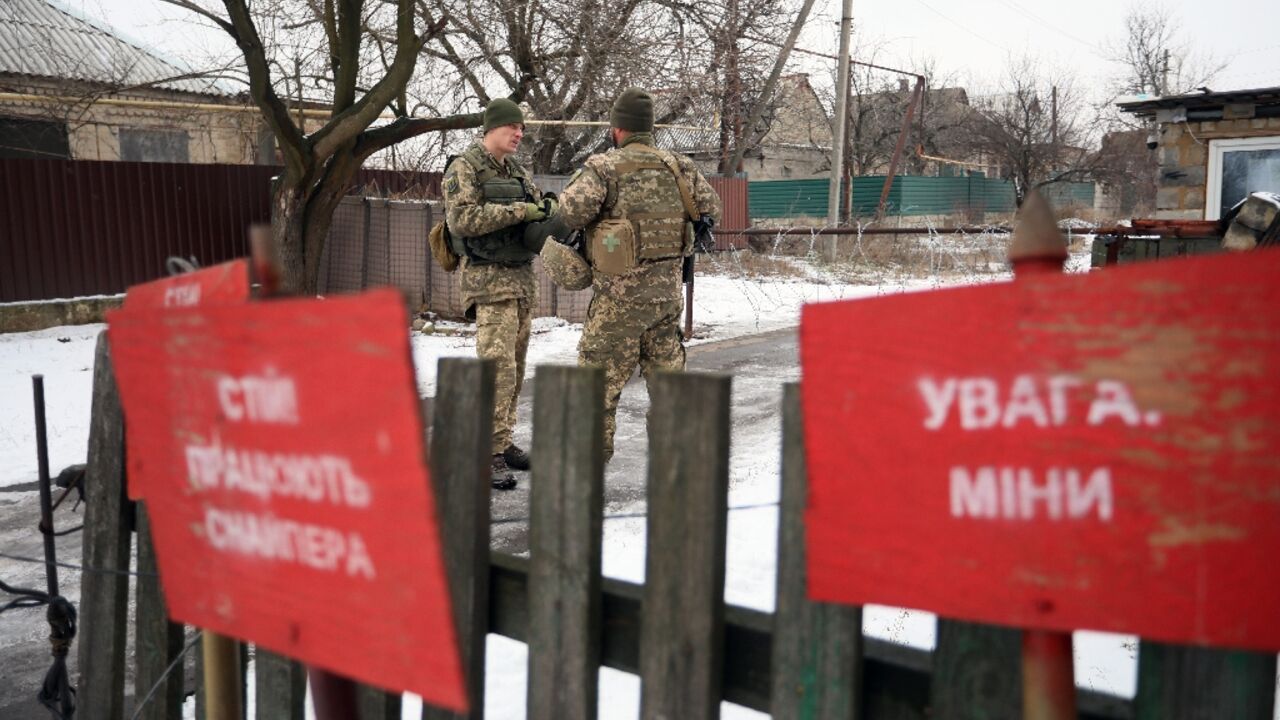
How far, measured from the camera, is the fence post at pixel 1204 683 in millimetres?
1287

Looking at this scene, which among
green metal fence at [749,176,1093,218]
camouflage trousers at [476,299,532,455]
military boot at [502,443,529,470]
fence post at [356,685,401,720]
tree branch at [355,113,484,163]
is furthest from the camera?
green metal fence at [749,176,1093,218]

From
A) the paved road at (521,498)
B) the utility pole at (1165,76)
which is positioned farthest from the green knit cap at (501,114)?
the utility pole at (1165,76)

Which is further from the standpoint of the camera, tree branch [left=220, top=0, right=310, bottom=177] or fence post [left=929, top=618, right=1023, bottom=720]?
tree branch [left=220, top=0, right=310, bottom=177]

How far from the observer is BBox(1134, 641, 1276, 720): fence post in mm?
1287

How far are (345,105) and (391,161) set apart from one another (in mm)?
4692

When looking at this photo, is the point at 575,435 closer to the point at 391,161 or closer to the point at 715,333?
the point at 715,333

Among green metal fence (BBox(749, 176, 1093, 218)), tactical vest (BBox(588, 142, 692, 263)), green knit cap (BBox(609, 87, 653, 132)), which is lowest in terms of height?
tactical vest (BBox(588, 142, 692, 263))

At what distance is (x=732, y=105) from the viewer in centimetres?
1878

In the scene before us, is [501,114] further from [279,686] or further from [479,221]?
[279,686]

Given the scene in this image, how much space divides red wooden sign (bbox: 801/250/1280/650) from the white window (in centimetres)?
1362

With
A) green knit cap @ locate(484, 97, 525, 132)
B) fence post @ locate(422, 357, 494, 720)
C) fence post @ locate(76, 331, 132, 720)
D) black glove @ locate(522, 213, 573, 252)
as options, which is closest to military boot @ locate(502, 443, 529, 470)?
black glove @ locate(522, 213, 573, 252)

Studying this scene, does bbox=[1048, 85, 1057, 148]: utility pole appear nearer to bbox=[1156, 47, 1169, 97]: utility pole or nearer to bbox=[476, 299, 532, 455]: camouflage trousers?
bbox=[1156, 47, 1169, 97]: utility pole

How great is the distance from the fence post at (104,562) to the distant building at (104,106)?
1325 centimetres

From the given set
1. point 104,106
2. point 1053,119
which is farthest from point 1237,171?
point 1053,119
